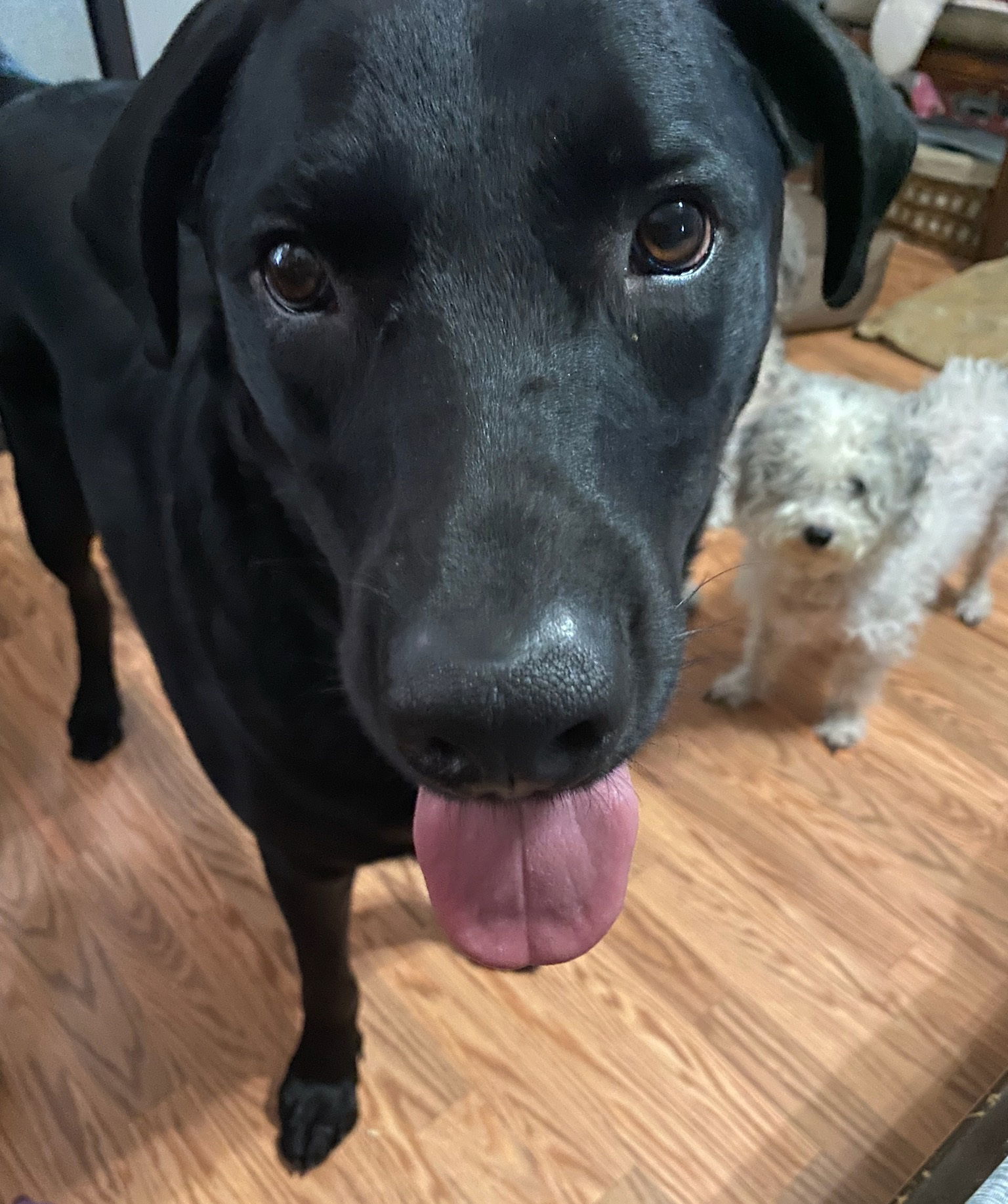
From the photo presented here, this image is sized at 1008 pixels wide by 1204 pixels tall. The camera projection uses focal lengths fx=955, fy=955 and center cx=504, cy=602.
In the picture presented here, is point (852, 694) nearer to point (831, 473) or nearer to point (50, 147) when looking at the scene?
point (831, 473)

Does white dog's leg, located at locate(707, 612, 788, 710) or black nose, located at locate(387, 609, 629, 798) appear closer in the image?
black nose, located at locate(387, 609, 629, 798)

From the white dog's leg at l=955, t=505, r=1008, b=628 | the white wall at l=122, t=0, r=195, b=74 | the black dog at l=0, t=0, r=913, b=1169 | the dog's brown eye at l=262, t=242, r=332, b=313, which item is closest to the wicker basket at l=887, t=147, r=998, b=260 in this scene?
→ the white dog's leg at l=955, t=505, r=1008, b=628

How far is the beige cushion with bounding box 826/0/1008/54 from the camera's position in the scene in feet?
8.12

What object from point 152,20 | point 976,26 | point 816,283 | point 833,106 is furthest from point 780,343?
point 152,20

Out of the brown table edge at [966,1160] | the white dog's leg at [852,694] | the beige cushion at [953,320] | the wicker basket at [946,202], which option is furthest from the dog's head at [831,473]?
the wicker basket at [946,202]

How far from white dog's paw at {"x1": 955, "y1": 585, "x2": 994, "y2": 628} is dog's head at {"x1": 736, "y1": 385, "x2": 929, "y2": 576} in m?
0.46

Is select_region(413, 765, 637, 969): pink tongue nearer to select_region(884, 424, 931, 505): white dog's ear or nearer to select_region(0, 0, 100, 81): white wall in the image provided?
select_region(884, 424, 931, 505): white dog's ear

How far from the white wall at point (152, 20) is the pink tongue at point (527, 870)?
6.94 feet

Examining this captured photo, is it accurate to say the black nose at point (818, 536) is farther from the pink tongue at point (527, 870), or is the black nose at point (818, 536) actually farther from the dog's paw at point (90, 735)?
the dog's paw at point (90, 735)

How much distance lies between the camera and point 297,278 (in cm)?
63

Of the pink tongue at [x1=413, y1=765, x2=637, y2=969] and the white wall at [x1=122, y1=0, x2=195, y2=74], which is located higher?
the white wall at [x1=122, y1=0, x2=195, y2=74]

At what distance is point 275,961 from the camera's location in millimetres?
1307

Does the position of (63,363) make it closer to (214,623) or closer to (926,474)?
(214,623)

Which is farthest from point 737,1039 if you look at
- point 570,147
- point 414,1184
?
point 570,147
